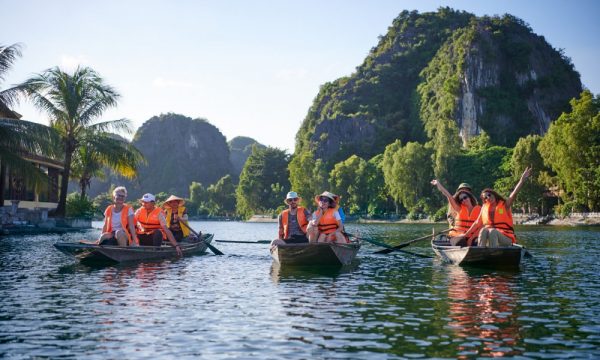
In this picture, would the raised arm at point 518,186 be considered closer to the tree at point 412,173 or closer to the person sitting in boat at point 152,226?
the person sitting in boat at point 152,226

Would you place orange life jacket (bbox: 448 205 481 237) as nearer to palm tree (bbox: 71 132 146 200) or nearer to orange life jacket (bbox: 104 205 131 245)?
orange life jacket (bbox: 104 205 131 245)

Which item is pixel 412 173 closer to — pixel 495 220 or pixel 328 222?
pixel 495 220

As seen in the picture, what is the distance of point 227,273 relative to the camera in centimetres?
2000

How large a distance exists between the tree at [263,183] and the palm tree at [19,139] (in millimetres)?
129856

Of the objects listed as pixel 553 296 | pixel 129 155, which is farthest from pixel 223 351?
pixel 129 155

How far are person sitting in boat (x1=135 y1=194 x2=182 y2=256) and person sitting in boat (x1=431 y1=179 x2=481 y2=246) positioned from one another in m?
9.55

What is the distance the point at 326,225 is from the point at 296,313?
28.6 ft

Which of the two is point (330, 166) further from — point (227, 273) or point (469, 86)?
point (227, 273)

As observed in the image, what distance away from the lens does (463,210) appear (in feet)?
74.2

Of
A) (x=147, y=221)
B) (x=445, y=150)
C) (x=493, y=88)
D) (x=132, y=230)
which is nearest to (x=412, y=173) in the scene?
(x=445, y=150)

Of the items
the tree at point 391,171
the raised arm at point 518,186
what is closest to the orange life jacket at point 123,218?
the raised arm at point 518,186

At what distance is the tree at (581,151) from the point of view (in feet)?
244

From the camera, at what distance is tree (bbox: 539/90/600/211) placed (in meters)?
74.4

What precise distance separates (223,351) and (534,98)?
6563 inches
